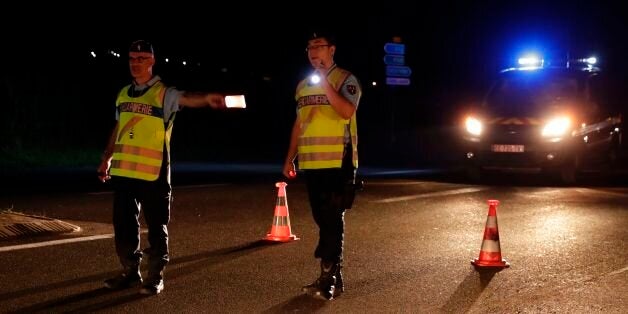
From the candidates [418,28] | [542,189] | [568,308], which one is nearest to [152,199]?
[568,308]

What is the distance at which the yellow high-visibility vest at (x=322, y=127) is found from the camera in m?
6.59

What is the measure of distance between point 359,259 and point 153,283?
2.26 metres

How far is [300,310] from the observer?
6301 millimetres

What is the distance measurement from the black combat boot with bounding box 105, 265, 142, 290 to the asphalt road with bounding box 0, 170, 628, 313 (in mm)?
102

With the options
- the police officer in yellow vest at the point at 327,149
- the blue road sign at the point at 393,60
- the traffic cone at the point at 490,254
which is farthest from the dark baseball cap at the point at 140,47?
the blue road sign at the point at 393,60

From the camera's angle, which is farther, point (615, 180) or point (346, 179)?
point (615, 180)

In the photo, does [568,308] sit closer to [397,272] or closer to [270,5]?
[397,272]

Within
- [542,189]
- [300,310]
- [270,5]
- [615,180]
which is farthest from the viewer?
[270,5]

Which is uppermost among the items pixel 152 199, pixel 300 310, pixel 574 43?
pixel 574 43

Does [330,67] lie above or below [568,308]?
above

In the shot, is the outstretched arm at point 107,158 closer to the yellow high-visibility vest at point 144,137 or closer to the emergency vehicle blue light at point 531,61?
the yellow high-visibility vest at point 144,137

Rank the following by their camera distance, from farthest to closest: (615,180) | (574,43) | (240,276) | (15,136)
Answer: (574,43) < (15,136) < (615,180) < (240,276)

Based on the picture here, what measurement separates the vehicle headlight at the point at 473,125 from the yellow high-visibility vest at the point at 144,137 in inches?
443

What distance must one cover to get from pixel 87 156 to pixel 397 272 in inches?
650
